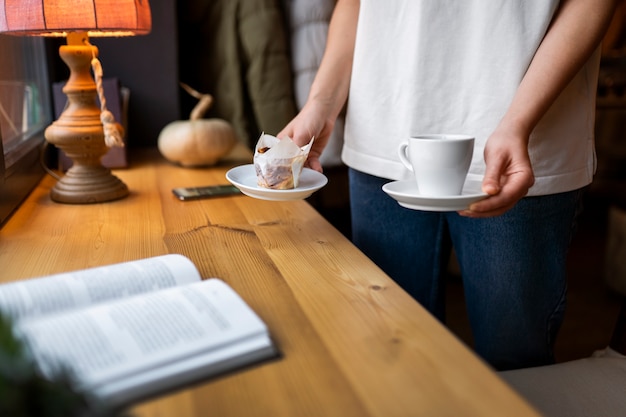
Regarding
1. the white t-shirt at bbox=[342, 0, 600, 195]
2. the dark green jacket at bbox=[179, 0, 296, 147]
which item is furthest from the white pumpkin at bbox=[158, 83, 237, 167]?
the white t-shirt at bbox=[342, 0, 600, 195]

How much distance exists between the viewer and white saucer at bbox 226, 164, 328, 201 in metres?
0.85

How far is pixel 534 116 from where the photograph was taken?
0.82 meters

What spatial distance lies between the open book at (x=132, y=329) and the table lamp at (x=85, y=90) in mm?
504

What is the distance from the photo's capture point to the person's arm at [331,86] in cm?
101

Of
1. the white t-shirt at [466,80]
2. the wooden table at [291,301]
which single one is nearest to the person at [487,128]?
the white t-shirt at [466,80]

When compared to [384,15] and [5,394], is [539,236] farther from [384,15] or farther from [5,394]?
[5,394]

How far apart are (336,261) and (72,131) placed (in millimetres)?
608

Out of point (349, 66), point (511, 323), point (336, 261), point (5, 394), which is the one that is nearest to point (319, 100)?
point (349, 66)

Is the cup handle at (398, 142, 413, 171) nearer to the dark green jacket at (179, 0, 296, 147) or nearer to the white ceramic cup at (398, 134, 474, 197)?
the white ceramic cup at (398, 134, 474, 197)

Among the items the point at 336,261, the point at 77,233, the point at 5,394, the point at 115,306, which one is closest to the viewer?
the point at 5,394

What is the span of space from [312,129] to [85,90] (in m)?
0.45

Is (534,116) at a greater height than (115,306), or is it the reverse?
(534,116)

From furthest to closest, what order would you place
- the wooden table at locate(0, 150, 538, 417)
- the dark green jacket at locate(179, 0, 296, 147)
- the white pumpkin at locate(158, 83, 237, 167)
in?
1. the dark green jacket at locate(179, 0, 296, 147)
2. the white pumpkin at locate(158, 83, 237, 167)
3. the wooden table at locate(0, 150, 538, 417)

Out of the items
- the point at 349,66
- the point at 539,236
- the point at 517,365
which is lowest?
the point at 517,365
